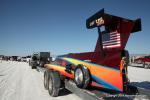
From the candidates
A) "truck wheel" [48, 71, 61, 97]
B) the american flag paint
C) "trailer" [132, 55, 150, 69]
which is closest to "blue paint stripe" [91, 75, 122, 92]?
the american flag paint

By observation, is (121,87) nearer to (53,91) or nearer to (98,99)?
(98,99)

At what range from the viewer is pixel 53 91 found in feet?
23.1

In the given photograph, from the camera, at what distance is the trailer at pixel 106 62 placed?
183 inches

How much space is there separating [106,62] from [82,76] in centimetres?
90

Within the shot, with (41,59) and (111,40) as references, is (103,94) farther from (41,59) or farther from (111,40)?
(41,59)

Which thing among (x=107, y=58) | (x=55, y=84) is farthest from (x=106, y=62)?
(x=55, y=84)

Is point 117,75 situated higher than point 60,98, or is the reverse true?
point 117,75

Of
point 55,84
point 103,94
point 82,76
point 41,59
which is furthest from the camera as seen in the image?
point 41,59

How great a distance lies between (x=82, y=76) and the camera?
17.9 feet

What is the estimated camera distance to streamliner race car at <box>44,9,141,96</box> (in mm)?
4629

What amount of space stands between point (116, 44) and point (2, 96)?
4.75m

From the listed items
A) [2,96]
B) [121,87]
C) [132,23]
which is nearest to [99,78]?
[121,87]

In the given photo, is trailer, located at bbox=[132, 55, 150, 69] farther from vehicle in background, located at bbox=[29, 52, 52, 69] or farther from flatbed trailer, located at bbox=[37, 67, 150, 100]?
flatbed trailer, located at bbox=[37, 67, 150, 100]

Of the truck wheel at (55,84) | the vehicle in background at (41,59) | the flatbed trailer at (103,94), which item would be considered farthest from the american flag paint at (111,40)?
the vehicle in background at (41,59)
